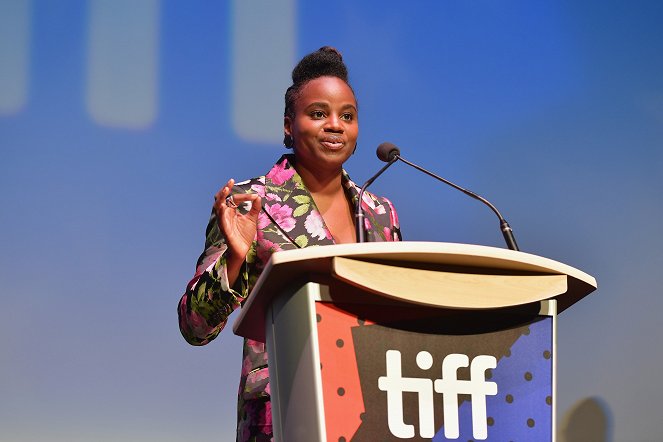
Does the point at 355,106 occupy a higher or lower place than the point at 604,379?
higher

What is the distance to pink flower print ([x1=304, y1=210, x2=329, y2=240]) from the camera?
1.82 metres

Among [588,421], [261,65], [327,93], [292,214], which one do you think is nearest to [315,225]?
[292,214]

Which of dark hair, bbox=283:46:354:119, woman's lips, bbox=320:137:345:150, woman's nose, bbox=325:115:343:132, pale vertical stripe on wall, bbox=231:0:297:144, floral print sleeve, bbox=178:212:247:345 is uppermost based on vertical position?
pale vertical stripe on wall, bbox=231:0:297:144

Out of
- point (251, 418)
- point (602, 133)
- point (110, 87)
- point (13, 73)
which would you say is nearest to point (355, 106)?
point (251, 418)

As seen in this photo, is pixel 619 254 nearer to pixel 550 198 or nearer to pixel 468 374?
pixel 550 198

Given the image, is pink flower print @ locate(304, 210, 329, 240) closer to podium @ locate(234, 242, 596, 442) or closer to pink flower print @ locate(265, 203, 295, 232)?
pink flower print @ locate(265, 203, 295, 232)

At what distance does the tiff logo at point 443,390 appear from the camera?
1166 millimetres

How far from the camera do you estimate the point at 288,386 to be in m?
1.20

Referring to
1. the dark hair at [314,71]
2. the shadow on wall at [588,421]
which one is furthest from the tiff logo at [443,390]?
the shadow on wall at [588,421]

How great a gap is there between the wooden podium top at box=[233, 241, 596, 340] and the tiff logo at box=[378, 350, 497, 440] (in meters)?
0.08

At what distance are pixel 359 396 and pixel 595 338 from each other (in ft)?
6.88

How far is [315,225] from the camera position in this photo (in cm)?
184

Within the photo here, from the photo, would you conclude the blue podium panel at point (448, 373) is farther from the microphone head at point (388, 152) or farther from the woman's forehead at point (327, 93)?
the woman's forehead at point (327, 93)

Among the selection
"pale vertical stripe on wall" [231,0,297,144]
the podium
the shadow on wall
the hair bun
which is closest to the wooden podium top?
the podium
